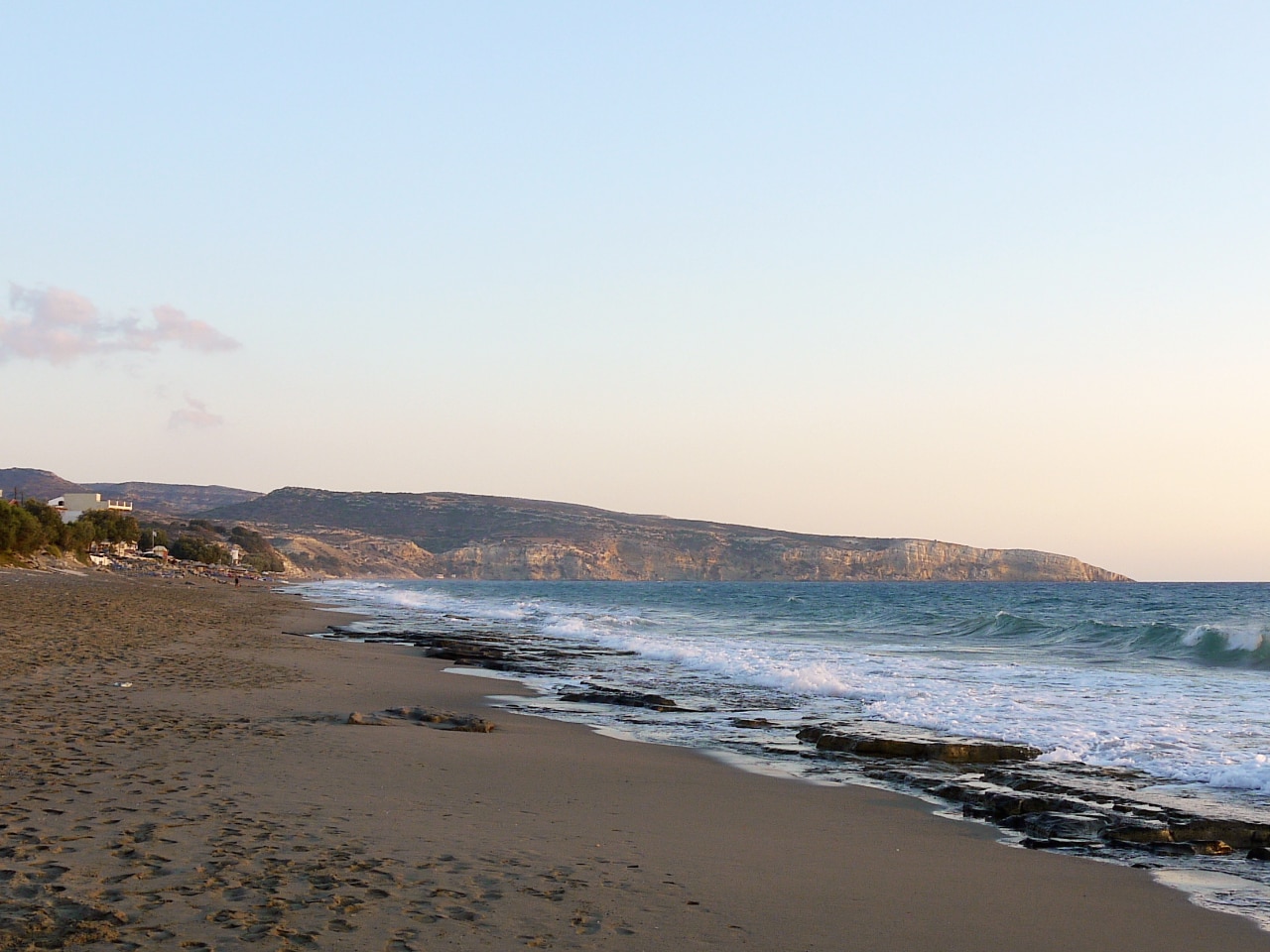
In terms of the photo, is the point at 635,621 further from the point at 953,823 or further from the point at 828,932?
the point at 828,932

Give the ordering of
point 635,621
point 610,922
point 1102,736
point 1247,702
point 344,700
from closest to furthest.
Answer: point 610,922
point 1102,736
point 344,700
point 1247,702
point 635,621

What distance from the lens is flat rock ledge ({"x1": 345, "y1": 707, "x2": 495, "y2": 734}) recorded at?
12.7m

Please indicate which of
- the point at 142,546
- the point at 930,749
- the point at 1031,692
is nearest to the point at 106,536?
the point at 142,546

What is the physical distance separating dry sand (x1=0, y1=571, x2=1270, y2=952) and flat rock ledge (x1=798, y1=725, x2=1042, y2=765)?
6.54 feet

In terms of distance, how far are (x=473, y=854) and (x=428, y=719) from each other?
7029 mm

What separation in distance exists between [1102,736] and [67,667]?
14.0 metres

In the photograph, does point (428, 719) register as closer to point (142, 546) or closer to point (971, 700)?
point (971, 700)

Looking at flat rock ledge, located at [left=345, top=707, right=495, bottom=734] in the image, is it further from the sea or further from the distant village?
the distant village

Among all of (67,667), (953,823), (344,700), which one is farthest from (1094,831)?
(67,667)

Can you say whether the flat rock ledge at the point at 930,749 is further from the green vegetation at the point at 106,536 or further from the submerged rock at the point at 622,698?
the green vegetation at the point at 106,536

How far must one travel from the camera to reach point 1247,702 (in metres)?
17.6

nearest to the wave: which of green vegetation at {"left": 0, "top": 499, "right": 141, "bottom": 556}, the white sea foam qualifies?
the white sea foam

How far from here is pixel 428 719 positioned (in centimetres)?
1336

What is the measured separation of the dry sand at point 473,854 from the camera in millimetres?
5094
